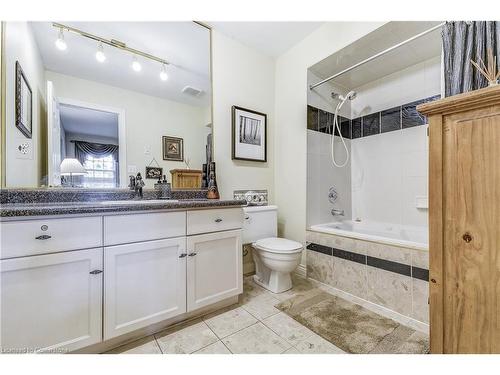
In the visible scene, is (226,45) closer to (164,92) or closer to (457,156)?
(164,92)

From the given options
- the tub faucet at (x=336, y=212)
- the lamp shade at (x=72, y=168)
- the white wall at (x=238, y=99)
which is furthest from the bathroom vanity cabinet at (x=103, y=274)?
the tub faucet at (x=336, y=212)

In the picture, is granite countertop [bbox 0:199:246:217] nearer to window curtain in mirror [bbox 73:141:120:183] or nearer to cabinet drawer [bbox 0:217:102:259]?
cabinet drawer [bbox 0:217:102:259]

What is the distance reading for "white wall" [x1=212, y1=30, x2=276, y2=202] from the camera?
6.79 ft

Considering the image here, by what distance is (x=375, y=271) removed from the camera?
1.66m

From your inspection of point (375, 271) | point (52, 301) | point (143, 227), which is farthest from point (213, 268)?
point (375, 271)

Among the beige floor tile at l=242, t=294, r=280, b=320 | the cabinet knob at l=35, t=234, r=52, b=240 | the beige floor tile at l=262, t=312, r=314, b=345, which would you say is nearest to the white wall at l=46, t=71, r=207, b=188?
the cabinet knob at l=35, t=234, r=52, b=240

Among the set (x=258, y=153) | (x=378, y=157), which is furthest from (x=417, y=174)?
(x=258, y=153)

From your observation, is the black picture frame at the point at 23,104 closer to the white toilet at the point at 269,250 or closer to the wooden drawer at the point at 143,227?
the wooden drawer at the point at 143,227

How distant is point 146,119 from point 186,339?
62.0 inches

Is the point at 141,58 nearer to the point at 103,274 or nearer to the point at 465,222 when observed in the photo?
the point at 103,274

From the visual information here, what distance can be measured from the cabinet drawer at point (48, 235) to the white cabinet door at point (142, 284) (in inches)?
4.6

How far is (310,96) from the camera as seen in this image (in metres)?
2.22
